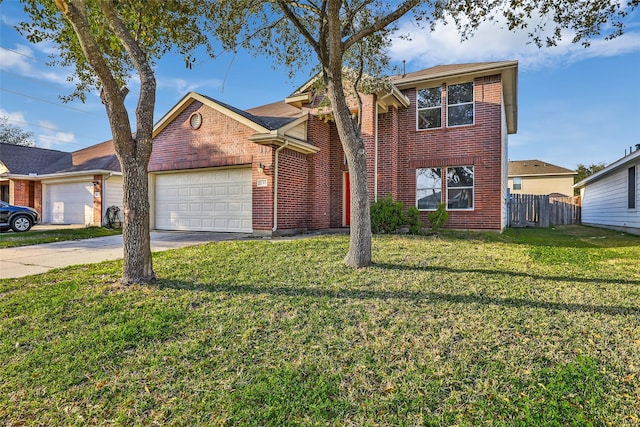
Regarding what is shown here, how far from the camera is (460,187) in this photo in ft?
39.2

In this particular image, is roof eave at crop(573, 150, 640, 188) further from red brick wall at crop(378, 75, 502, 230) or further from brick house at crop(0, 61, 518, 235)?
red brick wall at crop(378, 75, 502, 230)

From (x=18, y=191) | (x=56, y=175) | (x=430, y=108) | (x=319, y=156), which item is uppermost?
(x=430, y=108)

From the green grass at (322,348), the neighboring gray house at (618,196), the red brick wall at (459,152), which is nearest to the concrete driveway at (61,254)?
the green grass at (322,348)

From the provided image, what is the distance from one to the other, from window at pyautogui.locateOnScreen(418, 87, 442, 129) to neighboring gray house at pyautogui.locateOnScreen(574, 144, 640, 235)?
259 inches

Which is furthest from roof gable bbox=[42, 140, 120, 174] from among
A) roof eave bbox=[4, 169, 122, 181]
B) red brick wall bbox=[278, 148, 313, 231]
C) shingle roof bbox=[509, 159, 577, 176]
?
shingle roof bbox=[509, 159, 577, 176]

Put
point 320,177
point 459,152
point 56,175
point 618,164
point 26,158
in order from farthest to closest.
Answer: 1. point 26,158
2. point 56,175
3. point 618,164
4. point 320,177
5. point 459,152

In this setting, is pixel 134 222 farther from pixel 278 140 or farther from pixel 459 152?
pixel 459 152

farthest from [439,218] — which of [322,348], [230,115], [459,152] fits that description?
[322,348]

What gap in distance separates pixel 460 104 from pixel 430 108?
102 centimetres

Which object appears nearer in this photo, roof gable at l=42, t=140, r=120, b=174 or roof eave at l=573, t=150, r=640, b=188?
roof eave at l=573, t=150, r=640, b=188

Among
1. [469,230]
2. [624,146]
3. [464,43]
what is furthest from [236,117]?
[624,146]

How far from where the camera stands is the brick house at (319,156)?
11047mm

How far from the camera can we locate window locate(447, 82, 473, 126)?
1186 cm

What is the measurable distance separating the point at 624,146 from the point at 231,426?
2754cm
